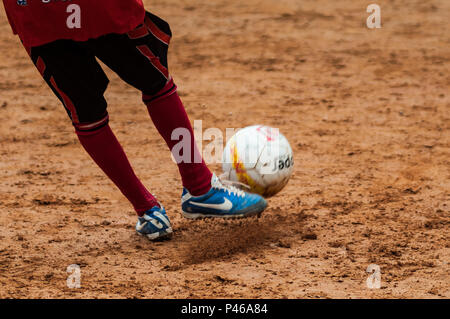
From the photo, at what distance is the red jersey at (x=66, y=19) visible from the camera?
2969 mm

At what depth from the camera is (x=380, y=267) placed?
3.07 m

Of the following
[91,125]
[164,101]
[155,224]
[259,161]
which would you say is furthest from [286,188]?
[91,125]

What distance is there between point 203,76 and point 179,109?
307 centimetres

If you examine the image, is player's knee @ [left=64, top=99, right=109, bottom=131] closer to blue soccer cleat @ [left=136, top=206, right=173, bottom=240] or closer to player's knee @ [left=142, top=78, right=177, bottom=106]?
player's knee @ [left=142, top=78, right=177, bottom=106]

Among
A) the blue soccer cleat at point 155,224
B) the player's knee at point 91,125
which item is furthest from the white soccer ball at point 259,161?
the player's knee at point 91,125

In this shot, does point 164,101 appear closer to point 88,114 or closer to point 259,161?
point 88,114

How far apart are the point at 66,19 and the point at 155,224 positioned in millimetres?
1060

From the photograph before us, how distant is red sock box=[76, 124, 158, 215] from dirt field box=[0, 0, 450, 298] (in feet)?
0.79

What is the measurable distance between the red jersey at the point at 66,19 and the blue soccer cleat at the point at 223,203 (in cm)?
91

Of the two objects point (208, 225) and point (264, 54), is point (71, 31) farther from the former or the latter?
point (264, 54)

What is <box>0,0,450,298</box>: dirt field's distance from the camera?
9.95 feet

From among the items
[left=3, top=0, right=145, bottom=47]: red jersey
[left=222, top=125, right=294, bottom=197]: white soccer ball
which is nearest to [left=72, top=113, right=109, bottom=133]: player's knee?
[left=3, top=0, right=145, bottom=47]: red jersey

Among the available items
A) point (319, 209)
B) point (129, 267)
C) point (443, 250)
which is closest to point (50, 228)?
point (129, 267)

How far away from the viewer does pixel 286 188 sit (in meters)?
4.09
